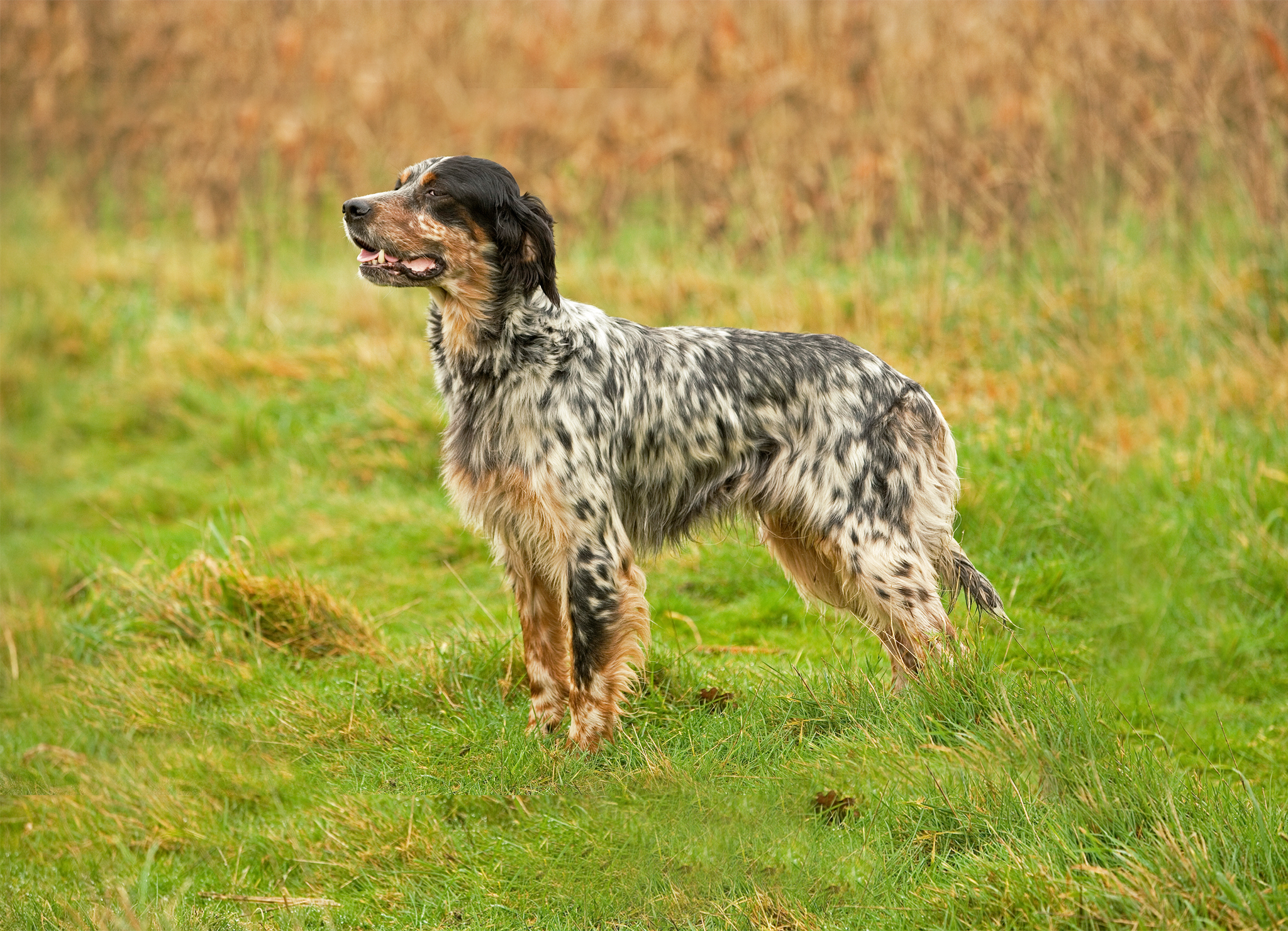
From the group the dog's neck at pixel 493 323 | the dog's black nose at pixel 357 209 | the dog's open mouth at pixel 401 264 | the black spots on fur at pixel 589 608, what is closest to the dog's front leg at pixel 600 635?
the black spots on fur at pixel 589 608

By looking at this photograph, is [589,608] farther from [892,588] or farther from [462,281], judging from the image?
[462,281]

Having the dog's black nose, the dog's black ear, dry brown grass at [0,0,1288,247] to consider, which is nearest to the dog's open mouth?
the dog's black nose

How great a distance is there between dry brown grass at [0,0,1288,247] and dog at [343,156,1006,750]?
3.86 metres

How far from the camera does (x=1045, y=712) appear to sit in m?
3.68

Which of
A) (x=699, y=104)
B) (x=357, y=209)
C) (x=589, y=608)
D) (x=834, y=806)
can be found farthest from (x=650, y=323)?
(x=834, y=806)

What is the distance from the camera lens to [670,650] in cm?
480

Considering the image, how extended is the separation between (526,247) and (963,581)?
6.73ft

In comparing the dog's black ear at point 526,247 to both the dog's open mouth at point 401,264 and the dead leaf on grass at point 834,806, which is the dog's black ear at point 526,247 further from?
the dead leaf on grass at point 834,806

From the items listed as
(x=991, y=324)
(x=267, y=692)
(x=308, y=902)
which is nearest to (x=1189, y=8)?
(x=991, y=324)

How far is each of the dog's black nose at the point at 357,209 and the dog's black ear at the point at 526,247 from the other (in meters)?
0.46

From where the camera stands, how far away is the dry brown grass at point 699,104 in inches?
338

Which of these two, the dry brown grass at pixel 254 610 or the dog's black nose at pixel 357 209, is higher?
the dog's black nose at pixel 357 209

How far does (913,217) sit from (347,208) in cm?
532

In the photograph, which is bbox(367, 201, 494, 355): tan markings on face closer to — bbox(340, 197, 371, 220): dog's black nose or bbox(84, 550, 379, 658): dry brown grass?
bbox(340, 197, 371, 220): dog's black nose
